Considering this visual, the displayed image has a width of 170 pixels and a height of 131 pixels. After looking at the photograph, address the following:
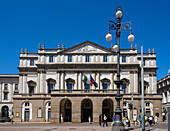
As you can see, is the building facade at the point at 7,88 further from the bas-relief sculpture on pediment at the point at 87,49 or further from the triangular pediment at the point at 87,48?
the bas-relief sculpture on pediment at the point at 87,49

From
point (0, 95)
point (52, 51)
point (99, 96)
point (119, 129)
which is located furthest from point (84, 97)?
point (0, 95)

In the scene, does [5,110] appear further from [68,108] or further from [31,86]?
[68,108]

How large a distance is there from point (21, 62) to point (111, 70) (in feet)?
76.7

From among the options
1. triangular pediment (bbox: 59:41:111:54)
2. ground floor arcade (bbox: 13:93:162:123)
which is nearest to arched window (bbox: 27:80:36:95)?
ground floor arcade (bbox: 13:93:162:123)

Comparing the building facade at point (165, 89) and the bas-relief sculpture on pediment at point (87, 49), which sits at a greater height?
the bas-relief sculpture on pediment at point (87, 49)

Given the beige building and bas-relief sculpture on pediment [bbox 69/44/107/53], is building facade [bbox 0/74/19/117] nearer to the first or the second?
the beige building

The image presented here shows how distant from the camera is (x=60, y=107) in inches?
2235

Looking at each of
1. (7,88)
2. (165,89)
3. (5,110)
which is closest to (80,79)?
(165,89)

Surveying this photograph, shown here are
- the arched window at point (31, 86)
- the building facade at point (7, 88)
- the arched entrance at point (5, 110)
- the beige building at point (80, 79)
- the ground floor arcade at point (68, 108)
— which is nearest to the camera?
the ground floor arcade at point (68, 108)

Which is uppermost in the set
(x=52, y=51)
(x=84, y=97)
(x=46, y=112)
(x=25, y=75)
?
(x=52, y=51)

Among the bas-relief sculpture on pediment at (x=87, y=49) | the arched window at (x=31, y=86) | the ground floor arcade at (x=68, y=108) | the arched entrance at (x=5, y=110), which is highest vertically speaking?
the bas-relief sculpture on pediment at (x=87, y=49)

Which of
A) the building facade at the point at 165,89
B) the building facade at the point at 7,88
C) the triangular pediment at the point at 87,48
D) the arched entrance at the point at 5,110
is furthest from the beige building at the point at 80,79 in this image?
the arched entrance at the point at 5,110

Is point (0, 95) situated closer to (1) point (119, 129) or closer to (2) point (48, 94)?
(2) point (48, 94)

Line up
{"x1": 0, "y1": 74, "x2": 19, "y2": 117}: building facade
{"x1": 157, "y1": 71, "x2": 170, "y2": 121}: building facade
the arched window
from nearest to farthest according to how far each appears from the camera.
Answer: the arched window < {"x1": 157, "y1": 71, "x2": 170, "y2": 121}: building facade < {"x1": 0, "y1": 74, "x2": 19, "y2": 117}: building facade
